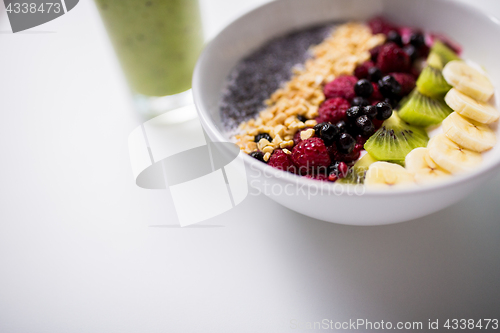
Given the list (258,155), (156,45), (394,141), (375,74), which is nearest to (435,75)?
(375,74)

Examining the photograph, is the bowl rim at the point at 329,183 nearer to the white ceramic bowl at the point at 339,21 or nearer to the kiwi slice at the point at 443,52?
the white ceramic bowl at the point at 339,21

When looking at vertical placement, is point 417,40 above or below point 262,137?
above

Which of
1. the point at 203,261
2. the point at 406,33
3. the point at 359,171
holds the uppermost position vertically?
the point at 406,33

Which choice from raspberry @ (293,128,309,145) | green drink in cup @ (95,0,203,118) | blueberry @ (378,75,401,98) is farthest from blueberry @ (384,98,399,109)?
green drink in cup @ (95,0,203,118)

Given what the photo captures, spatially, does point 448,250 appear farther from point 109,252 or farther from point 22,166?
point 22,166

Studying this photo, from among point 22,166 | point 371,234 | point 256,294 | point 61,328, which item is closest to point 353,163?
point 371,234

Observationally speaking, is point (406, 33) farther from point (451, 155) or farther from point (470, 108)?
point (451, 155)

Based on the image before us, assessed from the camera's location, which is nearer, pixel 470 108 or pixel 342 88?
pixel 470 108
